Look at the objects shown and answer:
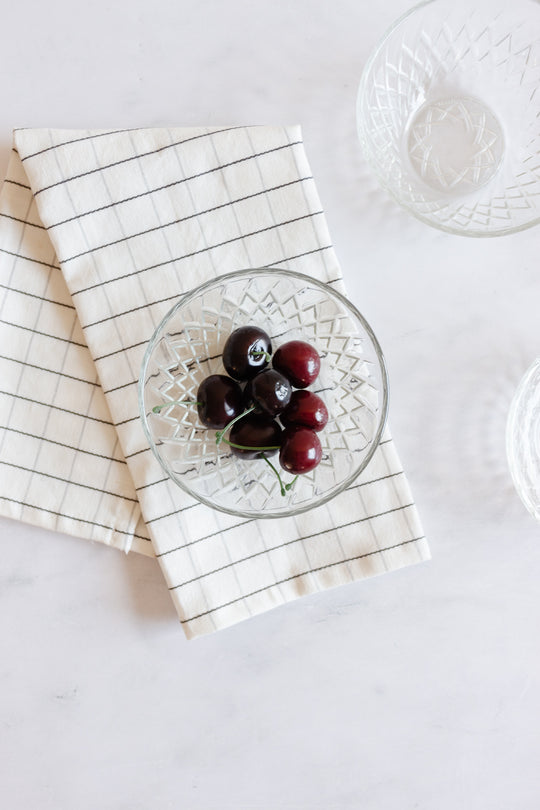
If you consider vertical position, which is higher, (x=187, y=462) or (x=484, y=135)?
(x=484, y=135)

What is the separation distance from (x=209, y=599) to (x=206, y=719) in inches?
7.5

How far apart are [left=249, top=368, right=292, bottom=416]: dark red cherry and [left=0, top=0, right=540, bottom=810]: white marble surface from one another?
0.23 meters

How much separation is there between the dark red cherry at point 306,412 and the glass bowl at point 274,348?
63 mm

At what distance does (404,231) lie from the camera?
849mm

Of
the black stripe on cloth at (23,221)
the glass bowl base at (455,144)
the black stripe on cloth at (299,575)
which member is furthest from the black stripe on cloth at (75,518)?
the glass bowl base at (455,144)

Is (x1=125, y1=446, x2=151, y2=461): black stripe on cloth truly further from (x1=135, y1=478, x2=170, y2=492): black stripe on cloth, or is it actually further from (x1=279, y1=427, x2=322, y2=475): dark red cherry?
(x1=279, y1=427, x2=322, y2=475): dark red cherry

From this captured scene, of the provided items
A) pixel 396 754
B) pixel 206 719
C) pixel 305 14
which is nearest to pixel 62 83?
pixel 305 14

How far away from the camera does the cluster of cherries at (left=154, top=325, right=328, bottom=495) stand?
673mm

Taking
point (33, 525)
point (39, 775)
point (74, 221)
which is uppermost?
point (74, 221)

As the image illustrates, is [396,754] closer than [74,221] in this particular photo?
No

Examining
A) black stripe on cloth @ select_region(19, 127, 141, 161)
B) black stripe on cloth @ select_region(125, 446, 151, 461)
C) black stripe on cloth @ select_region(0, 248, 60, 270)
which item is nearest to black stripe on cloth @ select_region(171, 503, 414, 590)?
black stripe on cloth @ select_region(125, 446, 151, 461)

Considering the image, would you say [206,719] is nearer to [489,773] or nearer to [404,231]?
[489,773]

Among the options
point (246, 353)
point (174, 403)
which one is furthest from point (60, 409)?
point (246, 353)

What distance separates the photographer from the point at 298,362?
692mm
